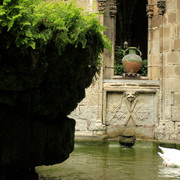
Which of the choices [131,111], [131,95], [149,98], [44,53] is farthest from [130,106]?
[44,53]

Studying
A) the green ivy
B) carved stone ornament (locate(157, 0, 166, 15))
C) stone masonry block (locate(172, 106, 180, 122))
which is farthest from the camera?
carved stone ornament (locate(157, 0, 166, 15))

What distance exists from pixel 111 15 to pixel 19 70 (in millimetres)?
6962

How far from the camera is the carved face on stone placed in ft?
29.5

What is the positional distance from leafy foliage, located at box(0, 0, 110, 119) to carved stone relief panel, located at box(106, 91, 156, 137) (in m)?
5.76

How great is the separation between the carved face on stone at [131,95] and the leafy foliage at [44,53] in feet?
18.6

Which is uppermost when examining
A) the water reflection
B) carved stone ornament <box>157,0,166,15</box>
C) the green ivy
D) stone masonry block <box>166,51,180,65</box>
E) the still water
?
carved stone ornament <box>157,0,166,15</box>

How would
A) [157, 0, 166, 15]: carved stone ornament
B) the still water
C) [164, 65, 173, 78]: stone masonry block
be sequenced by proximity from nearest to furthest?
the still water < [164, 65, 173, 78]: stone masonry block < [157, 0, 166, 15]: carved stone ornament

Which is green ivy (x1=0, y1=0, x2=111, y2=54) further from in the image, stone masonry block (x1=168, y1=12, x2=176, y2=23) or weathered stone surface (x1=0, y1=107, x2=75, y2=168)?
stone masonry block (x1=168, y1=12, x2=176, y2=23)

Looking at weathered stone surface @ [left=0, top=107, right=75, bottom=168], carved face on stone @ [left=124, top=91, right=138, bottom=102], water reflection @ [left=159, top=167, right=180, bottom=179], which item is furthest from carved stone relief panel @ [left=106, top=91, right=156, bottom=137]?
weathered stone surface @ [left=0, top=107, right=75, bottom=168]

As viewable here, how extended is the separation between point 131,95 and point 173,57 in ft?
4.94

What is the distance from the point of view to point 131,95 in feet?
29.5

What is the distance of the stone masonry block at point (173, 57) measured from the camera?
8867 mm

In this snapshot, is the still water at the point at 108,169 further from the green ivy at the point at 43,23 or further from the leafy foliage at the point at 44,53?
the green ivy at the point at 43,23

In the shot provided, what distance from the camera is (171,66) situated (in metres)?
8.91
